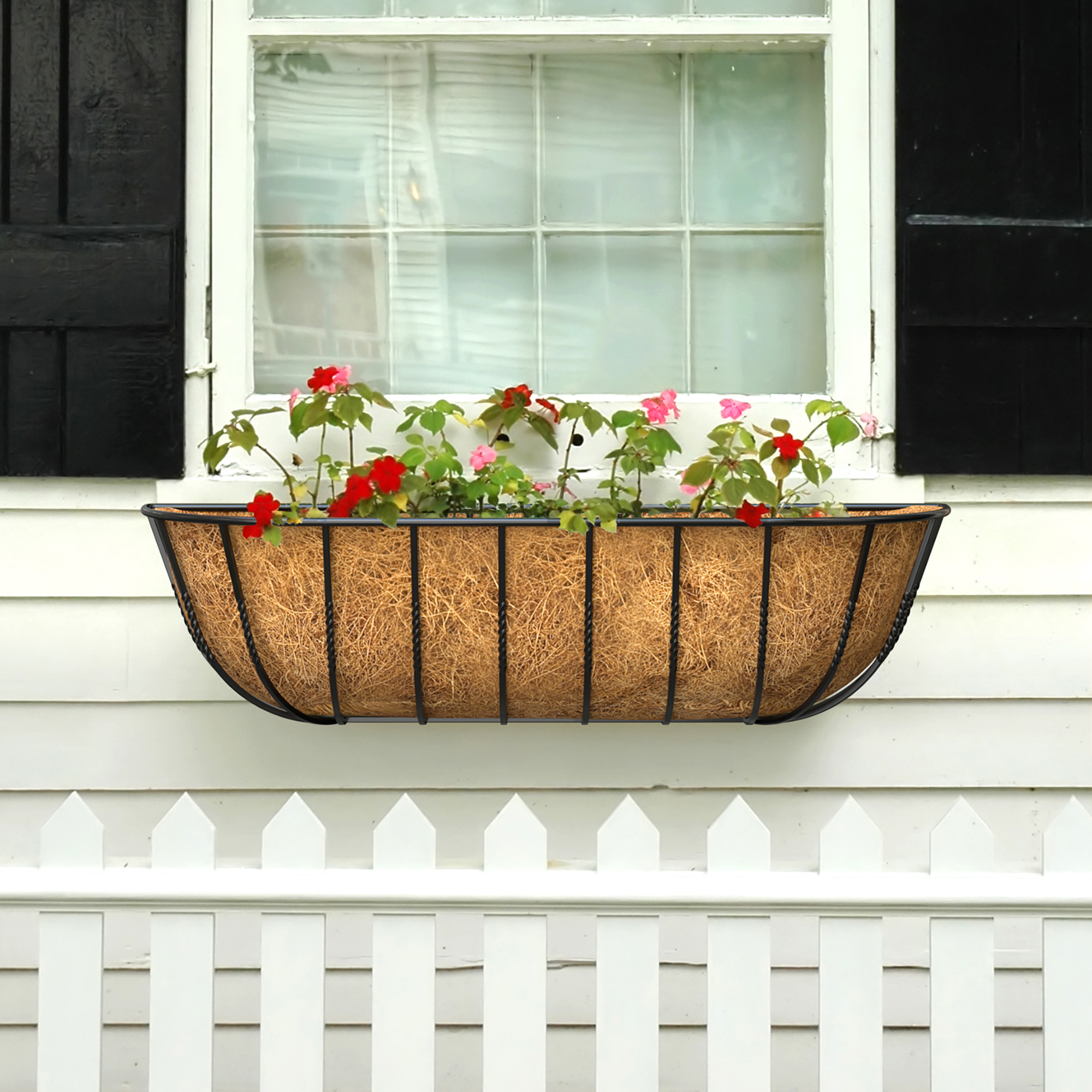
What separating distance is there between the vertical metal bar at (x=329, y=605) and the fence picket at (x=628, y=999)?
0.52m

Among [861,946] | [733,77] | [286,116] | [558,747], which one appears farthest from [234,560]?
[733,77]

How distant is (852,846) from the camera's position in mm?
1193

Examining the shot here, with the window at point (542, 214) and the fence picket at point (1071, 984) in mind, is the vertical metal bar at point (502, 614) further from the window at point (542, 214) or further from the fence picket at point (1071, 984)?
the fence picket at point (1071, 984)

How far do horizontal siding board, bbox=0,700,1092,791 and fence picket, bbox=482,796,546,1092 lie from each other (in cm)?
57

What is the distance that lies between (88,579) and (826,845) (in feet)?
4.11

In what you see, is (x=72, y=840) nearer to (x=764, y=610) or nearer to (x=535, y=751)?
(x=535, y=751)

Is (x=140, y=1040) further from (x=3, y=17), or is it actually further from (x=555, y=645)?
(x=3, y=17)

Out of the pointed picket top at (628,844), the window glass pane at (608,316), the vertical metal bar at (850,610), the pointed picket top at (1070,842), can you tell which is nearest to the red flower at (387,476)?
the window glass pane at (608,316)

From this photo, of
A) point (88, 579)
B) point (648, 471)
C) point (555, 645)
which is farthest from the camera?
point (88, 579)

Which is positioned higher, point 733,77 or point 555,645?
point 733,77

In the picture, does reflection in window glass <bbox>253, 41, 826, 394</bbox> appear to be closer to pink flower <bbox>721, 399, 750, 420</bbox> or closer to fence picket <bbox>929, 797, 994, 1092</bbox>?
pink flower <bbox>721, 399, 750, 420</bbox>

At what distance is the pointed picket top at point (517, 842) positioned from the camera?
1194mm

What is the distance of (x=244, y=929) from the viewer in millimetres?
1729

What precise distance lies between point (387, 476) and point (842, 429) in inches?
27.6
